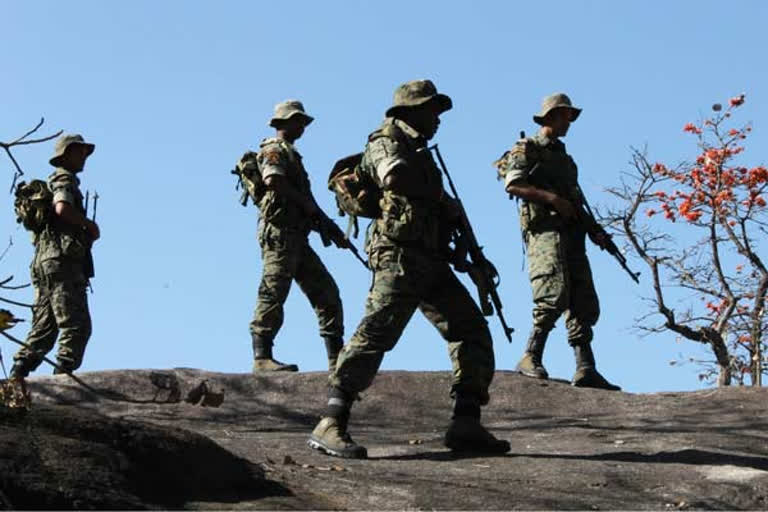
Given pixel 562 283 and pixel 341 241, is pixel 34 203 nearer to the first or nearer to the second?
pixel 341 241

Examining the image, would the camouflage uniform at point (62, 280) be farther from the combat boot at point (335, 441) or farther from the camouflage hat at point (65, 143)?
the combat boot at point (335, 441)

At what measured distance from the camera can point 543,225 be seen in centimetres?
1132

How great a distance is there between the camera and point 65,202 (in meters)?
11.6

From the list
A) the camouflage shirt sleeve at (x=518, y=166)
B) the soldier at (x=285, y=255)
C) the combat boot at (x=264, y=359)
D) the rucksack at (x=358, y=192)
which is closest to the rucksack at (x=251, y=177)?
the soldier at (x=285, y=255)

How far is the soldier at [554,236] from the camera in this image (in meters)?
11.2

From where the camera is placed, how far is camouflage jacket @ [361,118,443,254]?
8641 mm

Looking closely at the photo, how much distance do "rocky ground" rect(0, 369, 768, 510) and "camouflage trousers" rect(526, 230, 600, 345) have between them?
0.47 m

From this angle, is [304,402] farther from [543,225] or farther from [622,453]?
[622,453]

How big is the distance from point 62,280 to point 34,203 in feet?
2.00

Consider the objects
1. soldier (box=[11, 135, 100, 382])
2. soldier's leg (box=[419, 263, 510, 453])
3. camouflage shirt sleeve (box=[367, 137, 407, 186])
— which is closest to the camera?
camouflage shirt sleeve (box=[367, 137, 407, 186])

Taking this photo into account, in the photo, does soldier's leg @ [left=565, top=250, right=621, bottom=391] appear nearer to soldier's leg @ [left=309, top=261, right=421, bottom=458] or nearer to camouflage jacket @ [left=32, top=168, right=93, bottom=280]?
soldier's leg @ [left=309, top=261, right=421, bottom=458]

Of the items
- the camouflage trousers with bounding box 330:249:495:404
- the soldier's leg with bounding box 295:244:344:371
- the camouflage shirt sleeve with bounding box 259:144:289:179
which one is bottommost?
the camouflage trousers with bounding box 330:249:495:404

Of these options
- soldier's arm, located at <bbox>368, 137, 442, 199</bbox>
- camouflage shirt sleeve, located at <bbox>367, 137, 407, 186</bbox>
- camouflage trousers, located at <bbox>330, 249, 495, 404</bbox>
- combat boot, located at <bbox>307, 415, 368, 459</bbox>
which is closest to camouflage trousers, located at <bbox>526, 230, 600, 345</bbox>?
camouflage trousers, located at <bbox>330, 249, 495, 404</bbox>

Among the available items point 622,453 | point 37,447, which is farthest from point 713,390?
point 37,447
